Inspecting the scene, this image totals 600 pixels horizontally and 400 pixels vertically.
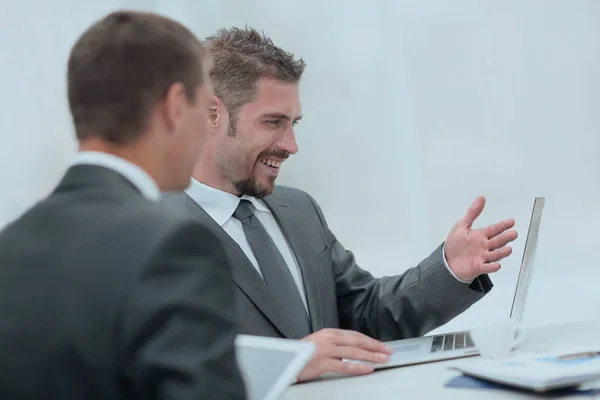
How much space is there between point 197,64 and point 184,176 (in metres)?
0.14

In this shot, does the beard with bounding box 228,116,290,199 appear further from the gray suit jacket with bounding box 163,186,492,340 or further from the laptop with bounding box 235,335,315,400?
the laptop with bounding box 235,335,315,400

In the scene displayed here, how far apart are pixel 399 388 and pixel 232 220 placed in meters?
0.76

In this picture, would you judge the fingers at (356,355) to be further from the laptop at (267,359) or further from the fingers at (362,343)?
the laptop at (267,359)

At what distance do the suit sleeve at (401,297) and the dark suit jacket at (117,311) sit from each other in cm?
98

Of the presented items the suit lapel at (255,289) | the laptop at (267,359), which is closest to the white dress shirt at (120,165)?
the laptop at (267,359)

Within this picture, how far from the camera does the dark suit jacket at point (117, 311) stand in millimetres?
702

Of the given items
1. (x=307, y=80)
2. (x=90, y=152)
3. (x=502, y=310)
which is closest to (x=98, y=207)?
(x=90, y=152)

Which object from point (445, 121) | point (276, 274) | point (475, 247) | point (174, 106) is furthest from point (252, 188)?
point (174, 106)

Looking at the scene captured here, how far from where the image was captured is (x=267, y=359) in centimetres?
108

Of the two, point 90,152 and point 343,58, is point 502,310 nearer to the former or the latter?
point 343,58

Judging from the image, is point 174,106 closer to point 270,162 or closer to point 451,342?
point 451,342

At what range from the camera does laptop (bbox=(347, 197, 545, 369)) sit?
4.64ft

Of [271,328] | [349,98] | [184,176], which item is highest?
[349,98]

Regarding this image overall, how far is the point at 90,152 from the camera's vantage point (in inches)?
33.5
